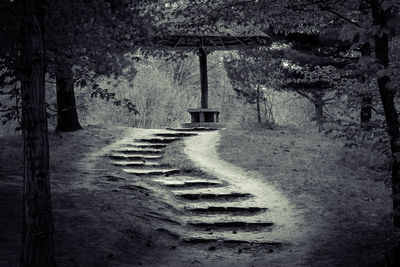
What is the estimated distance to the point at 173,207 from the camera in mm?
8461

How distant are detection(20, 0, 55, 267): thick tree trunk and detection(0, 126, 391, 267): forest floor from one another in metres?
0.72

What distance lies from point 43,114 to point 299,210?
563 cm

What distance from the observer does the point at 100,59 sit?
649 cm

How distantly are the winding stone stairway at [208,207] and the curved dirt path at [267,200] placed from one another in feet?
0.32

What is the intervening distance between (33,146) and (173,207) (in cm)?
456

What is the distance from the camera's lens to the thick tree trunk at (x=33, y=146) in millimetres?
4270

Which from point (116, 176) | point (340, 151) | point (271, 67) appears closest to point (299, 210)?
point (116, 176)

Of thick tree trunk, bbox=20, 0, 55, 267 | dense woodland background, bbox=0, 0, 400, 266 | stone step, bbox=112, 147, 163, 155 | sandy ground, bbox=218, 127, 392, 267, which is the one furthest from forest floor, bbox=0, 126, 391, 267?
dense woodland background, bbox=0, 0, 400, 266

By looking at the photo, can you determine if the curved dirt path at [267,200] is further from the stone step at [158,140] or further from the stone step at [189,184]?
the stone step at [158,140]

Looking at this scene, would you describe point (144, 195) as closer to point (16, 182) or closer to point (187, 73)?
point (16, 182)

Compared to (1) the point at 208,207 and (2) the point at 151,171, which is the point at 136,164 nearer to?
(2) the point at 151,171

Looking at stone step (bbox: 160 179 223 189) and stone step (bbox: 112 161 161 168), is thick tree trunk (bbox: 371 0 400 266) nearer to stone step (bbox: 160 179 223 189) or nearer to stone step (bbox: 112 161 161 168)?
stone step (bbox: 160 179 223 189)

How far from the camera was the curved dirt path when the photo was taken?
6391 millimetres

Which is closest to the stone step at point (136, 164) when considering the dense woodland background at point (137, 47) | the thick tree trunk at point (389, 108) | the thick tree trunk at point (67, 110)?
the thick tree trunk at point (67, 110)
